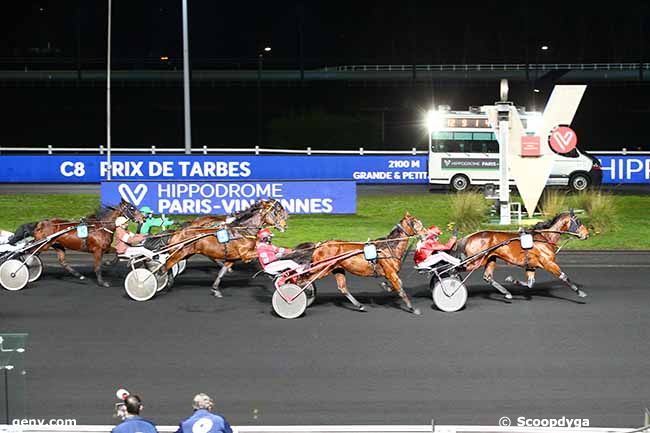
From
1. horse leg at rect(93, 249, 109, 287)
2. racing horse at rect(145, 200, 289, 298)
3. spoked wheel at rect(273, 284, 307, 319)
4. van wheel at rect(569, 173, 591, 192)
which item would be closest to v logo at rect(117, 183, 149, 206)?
horse leg at rect(93, 249, 109, 287)

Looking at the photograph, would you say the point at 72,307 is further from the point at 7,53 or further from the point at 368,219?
the point at 7,53

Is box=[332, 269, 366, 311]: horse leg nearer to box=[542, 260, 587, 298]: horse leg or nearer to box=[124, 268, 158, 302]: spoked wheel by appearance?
box=[542, 260, 587, 298]: horse leg

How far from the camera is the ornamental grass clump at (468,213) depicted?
23.0 m

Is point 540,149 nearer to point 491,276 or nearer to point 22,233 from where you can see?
point 491,276

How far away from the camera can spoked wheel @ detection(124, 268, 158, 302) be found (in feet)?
53.2

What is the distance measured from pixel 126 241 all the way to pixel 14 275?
192 centimetres

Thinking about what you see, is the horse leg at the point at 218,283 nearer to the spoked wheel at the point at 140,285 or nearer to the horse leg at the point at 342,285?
the spoked wheel at the point at 140,285

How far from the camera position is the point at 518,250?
626 inches

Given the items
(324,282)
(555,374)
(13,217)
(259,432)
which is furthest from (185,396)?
(13,217)

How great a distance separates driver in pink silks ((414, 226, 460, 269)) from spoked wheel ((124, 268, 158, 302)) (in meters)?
4.08

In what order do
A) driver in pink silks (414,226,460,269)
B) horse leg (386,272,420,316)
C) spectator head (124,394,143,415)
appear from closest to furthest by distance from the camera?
spectator head (124,394,143,415), driver in pink silks (414,226,460,269), horse leg (386,272,420,316)

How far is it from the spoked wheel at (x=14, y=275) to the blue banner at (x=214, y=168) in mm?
11900

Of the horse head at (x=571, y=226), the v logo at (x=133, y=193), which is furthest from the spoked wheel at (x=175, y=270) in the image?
the horse head at (x=571, y=226)

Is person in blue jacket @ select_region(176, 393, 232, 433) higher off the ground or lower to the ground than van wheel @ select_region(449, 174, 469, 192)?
lower
